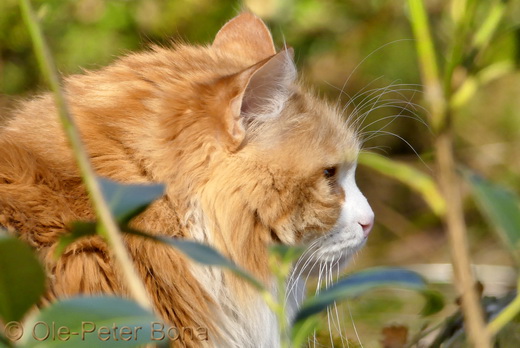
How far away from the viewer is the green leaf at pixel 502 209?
67 centimetres

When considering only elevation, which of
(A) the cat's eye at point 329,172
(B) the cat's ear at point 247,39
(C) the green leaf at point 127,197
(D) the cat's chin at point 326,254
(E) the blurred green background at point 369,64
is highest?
(E) the blurred green background at point 369,64

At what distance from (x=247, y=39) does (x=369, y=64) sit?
1673 mm

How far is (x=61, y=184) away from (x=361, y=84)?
2.53m

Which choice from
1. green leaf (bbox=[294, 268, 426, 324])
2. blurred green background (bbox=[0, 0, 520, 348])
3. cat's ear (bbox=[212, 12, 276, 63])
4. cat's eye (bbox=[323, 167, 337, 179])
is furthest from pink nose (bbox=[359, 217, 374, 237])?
blurred green background (bbox=[0, 0, 520, 348])

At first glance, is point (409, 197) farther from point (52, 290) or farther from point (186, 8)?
point (52, 290)

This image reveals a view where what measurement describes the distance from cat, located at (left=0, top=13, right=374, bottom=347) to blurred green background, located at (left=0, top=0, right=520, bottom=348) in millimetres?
1405

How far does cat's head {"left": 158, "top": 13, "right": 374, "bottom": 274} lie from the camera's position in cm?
→ 142

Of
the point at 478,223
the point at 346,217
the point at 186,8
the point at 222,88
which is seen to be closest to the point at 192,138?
the point at 222,88

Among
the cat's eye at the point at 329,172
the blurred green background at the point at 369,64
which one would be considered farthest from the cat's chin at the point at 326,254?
the blurred green background at the point at 369,64

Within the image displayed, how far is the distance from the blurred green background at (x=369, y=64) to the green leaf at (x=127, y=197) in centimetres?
229

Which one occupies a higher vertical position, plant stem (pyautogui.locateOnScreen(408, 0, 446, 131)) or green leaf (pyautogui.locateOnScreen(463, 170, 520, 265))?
plant stem (pyautogui.locateOnScreen(408, 0, 446, 131))

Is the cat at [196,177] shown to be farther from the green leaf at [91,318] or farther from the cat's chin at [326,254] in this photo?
the green leaf at [91,318]

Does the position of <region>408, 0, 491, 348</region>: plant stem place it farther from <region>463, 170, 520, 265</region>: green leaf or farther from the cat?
the cat

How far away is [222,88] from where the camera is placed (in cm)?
139
